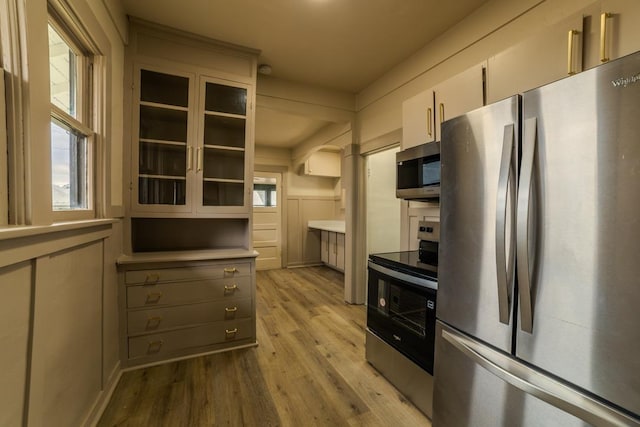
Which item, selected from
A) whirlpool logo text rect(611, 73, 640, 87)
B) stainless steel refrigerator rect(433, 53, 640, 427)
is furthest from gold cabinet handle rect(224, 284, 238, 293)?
whirlpool logo text rect(611, 73, 640, 87)

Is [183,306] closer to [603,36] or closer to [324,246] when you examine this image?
[603,36]

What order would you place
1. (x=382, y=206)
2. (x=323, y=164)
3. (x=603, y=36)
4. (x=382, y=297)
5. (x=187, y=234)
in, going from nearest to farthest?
(x=603, y=36) → (x=382, y=297) → (x=187, y=234) → (x=382, y=206) → (x=323, y=164)

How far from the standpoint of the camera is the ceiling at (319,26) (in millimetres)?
1905

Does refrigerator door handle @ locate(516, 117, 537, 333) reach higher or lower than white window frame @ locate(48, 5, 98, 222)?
lower

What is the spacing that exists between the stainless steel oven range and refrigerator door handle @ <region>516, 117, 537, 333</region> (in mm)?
496

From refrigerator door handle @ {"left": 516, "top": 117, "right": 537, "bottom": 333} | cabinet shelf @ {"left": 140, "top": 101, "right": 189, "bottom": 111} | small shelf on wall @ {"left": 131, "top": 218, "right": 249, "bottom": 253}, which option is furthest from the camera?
small shelf on wall @ {"left": 131, "top": 218, "right": 249, "bottom": 253}

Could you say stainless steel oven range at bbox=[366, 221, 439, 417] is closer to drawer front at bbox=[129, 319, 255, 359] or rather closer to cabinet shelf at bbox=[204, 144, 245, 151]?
drawer front at bbox=[129, 319, 255, 359]

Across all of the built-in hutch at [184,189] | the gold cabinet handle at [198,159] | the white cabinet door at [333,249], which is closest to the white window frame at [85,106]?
the built-in hutch at [184,189]

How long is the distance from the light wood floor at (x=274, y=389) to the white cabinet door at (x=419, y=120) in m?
1.77

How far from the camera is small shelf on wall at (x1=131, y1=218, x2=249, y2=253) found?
2.47 meters

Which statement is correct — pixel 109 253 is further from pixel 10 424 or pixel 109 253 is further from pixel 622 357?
pixel 622 357

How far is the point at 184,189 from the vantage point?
229cm

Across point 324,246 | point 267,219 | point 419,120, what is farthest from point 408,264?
point 267,219

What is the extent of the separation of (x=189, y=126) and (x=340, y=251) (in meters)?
3.34
